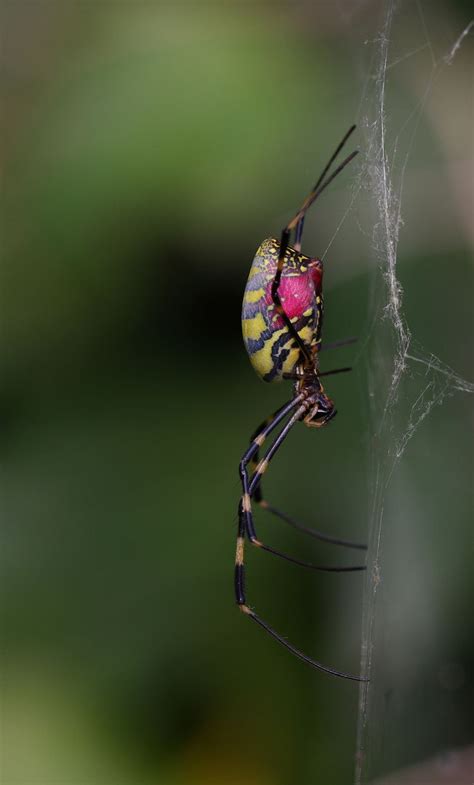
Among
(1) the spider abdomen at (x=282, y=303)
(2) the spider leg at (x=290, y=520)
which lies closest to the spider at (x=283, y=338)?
(1) the spider abdomen at (x=282, y=303)

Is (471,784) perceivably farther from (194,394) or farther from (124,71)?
(124,71)

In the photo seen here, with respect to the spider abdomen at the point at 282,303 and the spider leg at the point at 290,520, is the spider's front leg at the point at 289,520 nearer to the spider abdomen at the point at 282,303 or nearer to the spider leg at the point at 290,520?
the spider leg at the point at 290,520

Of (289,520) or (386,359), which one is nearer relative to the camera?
(386,359)

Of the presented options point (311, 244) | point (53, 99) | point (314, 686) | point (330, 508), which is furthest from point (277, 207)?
point (314, 686)

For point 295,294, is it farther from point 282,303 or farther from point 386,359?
point 386,359

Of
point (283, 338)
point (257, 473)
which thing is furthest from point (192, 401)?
point (283, 338)

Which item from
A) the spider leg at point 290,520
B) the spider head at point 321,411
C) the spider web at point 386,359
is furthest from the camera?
the spider leg at point 290,520

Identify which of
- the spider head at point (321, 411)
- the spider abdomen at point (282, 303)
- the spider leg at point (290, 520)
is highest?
the spider abdomen at point (282, 303)
